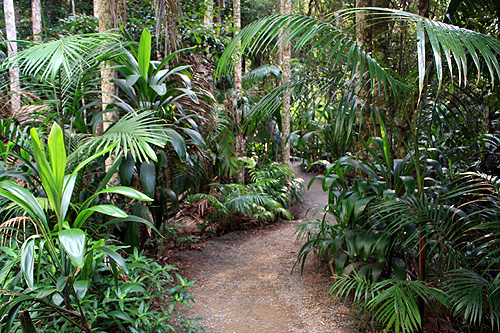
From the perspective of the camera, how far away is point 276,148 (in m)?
6.96

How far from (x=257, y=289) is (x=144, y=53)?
2185 millimetres

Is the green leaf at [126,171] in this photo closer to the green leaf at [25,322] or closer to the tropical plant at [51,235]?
the tropical plant at [51,235]

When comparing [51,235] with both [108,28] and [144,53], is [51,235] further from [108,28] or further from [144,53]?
[108,28]

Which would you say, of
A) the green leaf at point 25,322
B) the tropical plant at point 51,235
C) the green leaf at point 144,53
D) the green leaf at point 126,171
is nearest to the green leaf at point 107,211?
the tropical plant at point 51,235

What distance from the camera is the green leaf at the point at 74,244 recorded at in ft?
3.89

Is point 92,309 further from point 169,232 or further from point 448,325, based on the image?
point 448,325

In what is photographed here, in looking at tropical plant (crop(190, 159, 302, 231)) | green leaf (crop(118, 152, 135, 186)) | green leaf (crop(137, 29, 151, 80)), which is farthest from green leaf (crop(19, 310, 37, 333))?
tropical plant (crop(190, 159, 302, 231))

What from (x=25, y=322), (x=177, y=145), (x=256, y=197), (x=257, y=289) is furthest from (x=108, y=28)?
(x=256, y=197)

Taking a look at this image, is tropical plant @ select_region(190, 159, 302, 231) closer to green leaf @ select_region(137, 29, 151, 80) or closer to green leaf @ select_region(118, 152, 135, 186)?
green leaf @ select_region(118, 152, 135, 186)

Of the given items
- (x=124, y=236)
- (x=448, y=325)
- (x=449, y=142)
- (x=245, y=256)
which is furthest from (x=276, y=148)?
(x=448, y=325)

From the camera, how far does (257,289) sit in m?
2.90

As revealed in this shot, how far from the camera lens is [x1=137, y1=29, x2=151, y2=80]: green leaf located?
259 centimetres

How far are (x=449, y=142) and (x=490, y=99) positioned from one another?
0.68 meters

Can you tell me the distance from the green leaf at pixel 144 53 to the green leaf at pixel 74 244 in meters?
1.69
